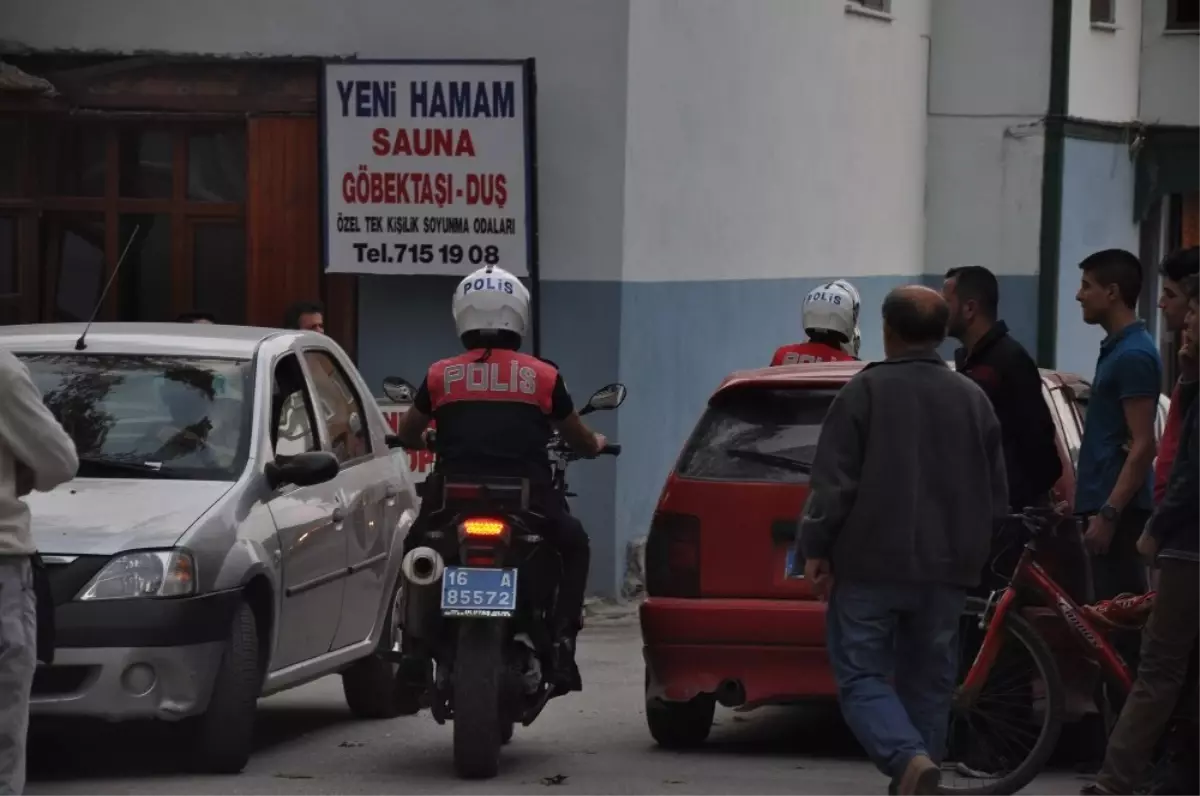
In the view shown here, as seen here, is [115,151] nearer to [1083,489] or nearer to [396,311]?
[396,311]

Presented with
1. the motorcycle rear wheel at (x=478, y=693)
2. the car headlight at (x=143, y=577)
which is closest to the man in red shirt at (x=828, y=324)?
the motorcycle rear wheel at (x=478, y=693)

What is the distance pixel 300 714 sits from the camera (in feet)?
34.3

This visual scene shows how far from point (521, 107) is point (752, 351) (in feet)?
10.9

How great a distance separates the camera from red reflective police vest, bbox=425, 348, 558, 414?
8.53 metres

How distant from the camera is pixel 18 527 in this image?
6668 millimetres

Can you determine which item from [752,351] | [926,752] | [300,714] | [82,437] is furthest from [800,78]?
[926,752]

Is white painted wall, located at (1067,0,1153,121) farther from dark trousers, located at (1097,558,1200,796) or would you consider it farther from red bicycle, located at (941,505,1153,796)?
dark trousers, located at (1097,558,1200,796)

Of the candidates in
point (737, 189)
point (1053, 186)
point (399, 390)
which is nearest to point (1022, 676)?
point (399, 390)

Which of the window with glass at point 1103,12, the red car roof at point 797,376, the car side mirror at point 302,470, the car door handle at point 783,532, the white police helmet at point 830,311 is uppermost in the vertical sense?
the window with glass at point 1103,12

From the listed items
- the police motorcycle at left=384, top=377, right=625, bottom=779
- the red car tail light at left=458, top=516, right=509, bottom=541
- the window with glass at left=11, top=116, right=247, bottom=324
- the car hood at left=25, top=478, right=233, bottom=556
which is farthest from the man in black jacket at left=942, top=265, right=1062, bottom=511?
the window with glass at left=11, top=116, right=247, bottom=324

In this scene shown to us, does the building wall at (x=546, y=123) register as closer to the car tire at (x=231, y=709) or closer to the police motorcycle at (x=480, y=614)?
the police motorcycle at (x=480, y=614)

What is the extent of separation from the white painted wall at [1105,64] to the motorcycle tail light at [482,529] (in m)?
14.5

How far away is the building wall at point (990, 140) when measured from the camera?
2156cm

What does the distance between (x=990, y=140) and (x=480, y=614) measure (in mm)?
14327
